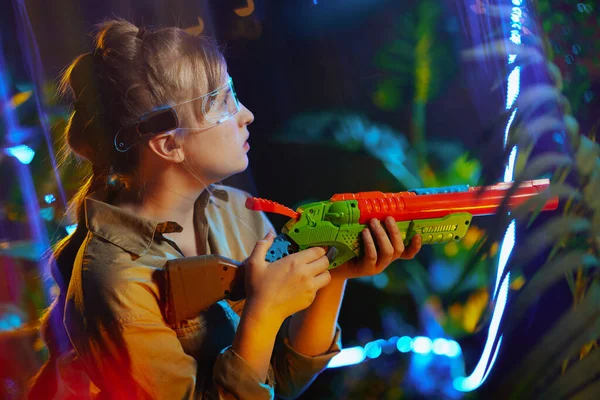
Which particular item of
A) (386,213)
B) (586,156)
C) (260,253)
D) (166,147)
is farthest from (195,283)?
(586,156)

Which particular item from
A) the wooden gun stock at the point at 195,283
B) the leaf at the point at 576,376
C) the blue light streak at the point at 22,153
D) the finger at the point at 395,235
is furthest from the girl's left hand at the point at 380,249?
the blue light streak at the point at 22,153

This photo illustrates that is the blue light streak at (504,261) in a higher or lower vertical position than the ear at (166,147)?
lower

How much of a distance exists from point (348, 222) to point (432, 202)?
15 cm

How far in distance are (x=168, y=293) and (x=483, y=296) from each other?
30.0 inches

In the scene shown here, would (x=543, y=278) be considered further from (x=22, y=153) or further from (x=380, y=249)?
(x=22, y=153)

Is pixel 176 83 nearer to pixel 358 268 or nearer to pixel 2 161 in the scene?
pixel 2 161

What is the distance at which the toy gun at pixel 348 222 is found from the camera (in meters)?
0.79

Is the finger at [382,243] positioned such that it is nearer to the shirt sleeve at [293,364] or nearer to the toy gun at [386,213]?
the toy gun at [386,213]

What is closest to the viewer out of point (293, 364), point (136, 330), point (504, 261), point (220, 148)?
point (136, 330)

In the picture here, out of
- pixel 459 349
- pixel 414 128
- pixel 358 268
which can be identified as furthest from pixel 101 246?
pixel 459 349

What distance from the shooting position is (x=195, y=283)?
79 centimetres

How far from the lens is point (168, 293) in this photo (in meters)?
0.79

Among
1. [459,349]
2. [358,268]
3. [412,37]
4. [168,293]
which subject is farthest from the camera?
→ [459,349]

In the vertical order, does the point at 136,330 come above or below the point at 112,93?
below
